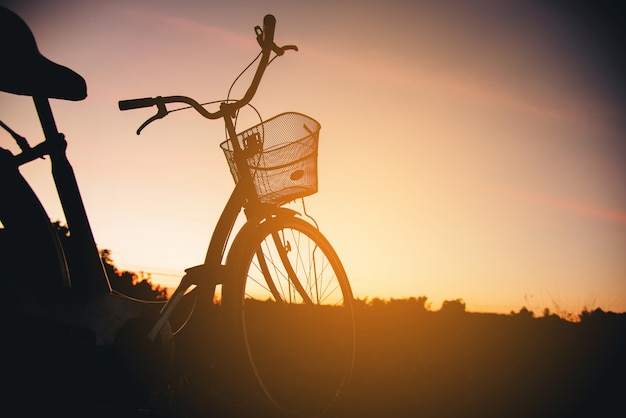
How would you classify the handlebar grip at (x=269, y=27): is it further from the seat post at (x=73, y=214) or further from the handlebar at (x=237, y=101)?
the seat post at (x=73, y=214)

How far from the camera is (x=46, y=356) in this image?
1.49 metres

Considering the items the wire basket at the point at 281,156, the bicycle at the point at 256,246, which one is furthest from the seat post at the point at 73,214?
the wire basket at the point at 281,156

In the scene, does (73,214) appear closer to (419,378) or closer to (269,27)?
(269,27)

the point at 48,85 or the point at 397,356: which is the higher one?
the point at 48,85

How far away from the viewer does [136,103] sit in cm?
220

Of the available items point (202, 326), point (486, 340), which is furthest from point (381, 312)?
point (202, 326)

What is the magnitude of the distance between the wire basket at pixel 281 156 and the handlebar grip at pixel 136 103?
49 cm

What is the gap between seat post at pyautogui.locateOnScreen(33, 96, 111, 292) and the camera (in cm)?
180

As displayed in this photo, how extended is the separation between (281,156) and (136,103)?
0.89 meters

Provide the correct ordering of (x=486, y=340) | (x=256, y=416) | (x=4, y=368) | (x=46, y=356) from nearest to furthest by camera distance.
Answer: (x=4, y=368), (x=46, y=356), (x=256, y=416), (x=486, y=340)

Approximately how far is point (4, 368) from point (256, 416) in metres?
1.51

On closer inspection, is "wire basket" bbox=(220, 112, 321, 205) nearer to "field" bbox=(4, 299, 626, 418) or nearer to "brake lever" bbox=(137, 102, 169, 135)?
"brake lever" bbox=(137, 102, 169, 135)

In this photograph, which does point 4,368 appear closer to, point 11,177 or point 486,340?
point 11,177

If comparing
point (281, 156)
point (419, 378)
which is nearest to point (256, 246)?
point (281, 156)
